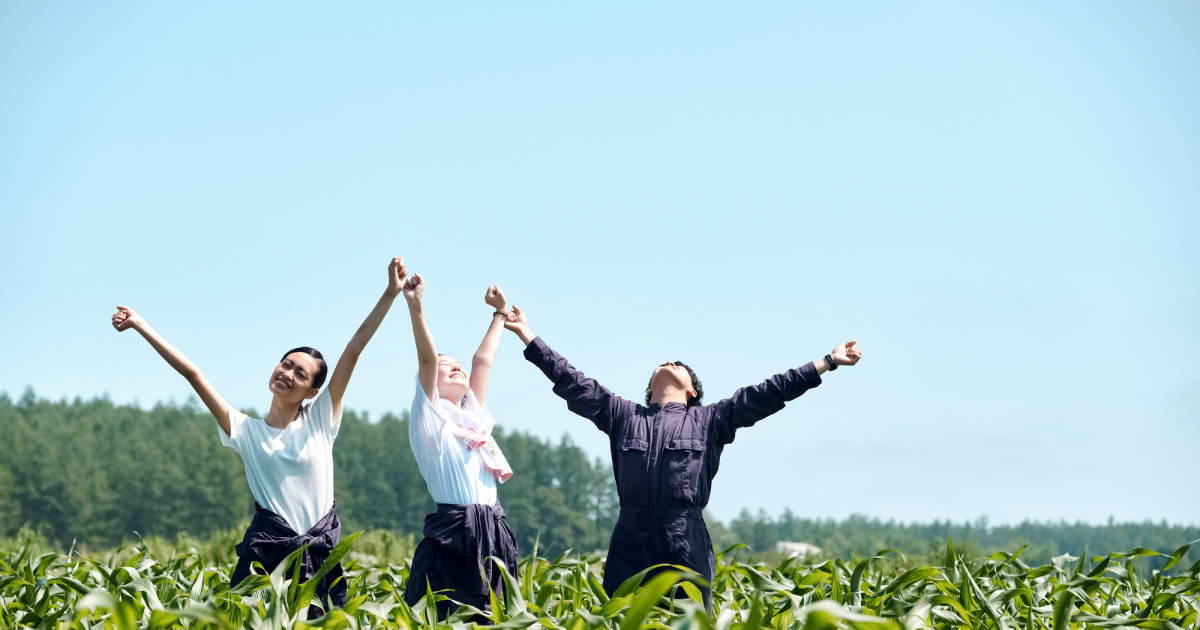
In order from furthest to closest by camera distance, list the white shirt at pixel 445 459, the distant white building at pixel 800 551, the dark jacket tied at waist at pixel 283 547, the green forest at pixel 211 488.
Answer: the green forest at pixel 211 488 < the distant white building at pixel 800 551 < the white shirt at pixel 445 459 < the dark jacket tied at waist at pixel 283 547

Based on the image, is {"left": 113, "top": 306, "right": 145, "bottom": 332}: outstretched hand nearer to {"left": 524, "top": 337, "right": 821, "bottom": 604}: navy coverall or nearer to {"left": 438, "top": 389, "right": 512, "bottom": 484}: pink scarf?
{"left": 438, "top": 389, "right": 512, "bottom": 484}: pink scarf

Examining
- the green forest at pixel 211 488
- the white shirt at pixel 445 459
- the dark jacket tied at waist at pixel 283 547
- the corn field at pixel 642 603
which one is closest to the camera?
the corn field at pixel 642 603

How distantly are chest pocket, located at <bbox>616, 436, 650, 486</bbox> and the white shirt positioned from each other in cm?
53

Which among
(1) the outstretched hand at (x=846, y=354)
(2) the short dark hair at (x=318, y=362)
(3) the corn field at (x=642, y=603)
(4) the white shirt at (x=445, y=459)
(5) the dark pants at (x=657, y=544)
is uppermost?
(1) the outstretched hand at (x=846, y=354)

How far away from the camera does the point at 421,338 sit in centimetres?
373

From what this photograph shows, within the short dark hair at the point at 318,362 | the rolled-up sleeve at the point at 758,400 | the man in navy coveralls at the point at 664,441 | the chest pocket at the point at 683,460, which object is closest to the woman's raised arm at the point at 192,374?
the short dark hair at the point at 318,362

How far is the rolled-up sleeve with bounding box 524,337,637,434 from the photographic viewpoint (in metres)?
4.15

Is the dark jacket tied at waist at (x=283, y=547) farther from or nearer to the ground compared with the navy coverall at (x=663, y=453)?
nearer to the ground

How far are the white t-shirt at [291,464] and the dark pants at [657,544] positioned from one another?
3.80ft

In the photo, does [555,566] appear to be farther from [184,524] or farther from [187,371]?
[184,524]

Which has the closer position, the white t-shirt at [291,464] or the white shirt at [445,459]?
the white t-shirt at [291,464]

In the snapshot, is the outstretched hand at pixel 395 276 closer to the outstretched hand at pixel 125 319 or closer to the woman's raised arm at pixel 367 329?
the woman's raised arm at pixel 367 329

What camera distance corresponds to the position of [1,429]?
40.5m

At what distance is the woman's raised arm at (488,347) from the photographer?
4.10m
